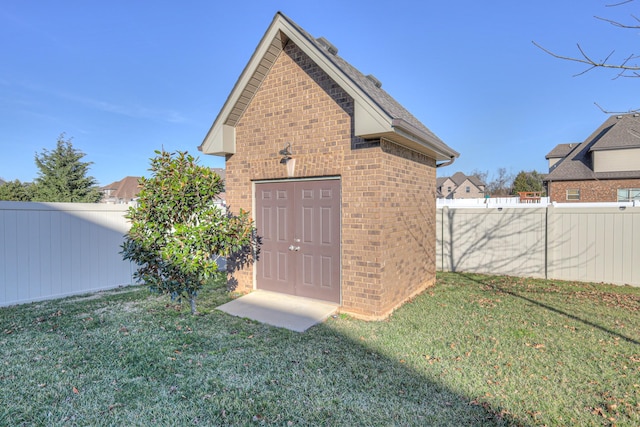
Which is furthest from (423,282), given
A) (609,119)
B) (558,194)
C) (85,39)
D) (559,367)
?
(609,119)

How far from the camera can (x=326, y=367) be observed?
3.93m

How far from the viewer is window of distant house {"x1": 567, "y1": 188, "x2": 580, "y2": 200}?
79.2ft

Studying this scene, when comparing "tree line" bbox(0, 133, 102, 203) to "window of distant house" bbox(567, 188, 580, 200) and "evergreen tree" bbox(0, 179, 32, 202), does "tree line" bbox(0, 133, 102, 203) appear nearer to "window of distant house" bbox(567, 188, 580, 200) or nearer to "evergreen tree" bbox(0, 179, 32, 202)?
"evergreen tree" bbox(0, 179, 32, 202)

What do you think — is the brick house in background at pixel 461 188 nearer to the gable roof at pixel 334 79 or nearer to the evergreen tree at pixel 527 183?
the evergreen tree at pixel 527 183

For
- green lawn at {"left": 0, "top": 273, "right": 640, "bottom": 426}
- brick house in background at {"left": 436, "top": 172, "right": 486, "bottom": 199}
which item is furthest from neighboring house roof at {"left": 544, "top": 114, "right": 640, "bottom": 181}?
brick house in background at {"left": 436, "top": 172, "right": 486, "bottom": 199}

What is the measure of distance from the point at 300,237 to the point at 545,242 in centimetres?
711

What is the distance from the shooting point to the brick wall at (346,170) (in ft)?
18.5

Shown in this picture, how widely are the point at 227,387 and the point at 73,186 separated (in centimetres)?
1880

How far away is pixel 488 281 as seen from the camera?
28.7 ft

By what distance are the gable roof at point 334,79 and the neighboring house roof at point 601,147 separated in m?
20.3

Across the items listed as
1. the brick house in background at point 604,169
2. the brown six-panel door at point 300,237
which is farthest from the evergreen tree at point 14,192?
the brick house in background at point 604,169

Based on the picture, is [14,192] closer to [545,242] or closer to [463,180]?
[545,242]

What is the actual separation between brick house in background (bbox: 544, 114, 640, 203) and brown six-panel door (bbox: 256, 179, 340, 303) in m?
21.5

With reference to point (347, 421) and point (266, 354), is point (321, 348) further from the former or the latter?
point (347, 421)
